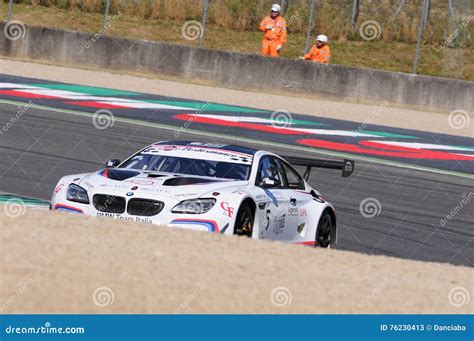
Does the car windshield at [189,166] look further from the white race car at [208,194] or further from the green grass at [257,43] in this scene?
the green grass at [257,43]

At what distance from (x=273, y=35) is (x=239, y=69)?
156cm

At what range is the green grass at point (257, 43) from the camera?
3681 centimetres

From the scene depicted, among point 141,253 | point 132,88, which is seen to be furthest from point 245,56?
point 141,253

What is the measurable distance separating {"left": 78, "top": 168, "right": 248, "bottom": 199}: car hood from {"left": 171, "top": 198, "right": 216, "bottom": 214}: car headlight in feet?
0.20

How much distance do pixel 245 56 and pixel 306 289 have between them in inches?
829

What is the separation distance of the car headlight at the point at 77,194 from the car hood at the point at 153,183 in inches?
2.1

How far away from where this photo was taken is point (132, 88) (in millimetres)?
28859

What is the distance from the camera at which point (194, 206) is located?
465 inches

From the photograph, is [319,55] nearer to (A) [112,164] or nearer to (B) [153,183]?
(A) [112,164]

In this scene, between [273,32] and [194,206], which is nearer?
[194,206]

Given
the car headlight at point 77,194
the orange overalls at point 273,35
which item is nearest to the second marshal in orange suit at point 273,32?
the orange overalls at point 273,35

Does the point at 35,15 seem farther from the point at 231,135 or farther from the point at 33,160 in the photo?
the point at 33,160

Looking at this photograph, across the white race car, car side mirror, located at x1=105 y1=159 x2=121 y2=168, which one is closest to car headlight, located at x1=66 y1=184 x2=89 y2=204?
the white race car

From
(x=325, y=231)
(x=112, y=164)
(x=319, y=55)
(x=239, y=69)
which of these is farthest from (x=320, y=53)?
(x=112, y=164)
